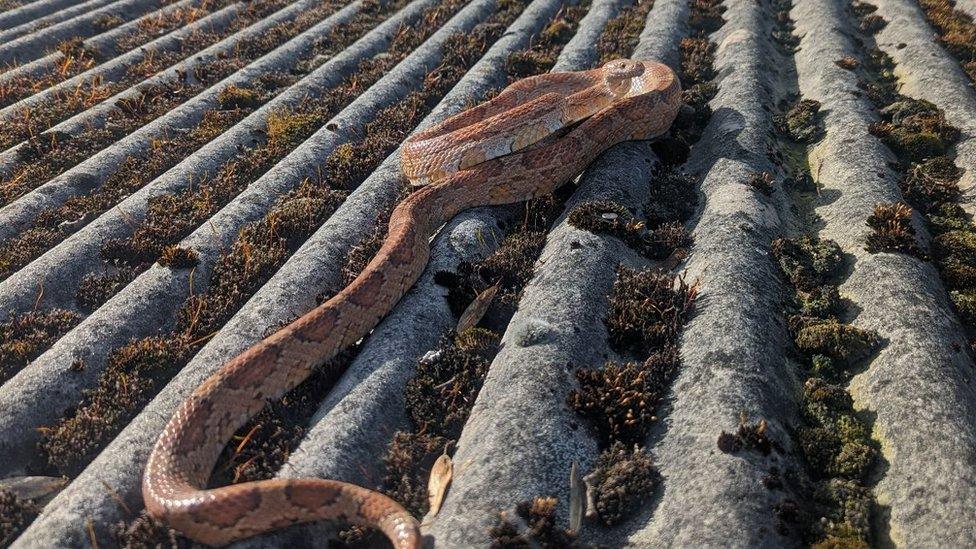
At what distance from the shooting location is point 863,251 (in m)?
9.05

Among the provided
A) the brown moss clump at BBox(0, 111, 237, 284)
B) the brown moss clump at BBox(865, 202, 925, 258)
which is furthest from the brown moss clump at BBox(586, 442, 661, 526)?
the brown moss clump at BBox(0, 111, 237, 284)

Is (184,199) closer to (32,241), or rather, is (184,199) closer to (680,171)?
(32,241)

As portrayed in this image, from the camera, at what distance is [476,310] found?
8.82m

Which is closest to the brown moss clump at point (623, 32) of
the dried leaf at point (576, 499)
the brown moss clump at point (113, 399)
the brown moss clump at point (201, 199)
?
the brown moss clump at point (201, 199)

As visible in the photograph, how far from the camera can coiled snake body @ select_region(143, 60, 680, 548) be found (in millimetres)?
6641

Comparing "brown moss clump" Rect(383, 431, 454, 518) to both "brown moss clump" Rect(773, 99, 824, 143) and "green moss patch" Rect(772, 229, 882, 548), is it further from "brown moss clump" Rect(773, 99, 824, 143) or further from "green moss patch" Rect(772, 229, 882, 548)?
"brown moss clump" Rect(773, 99, 824, 143)

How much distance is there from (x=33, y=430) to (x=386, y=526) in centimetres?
445

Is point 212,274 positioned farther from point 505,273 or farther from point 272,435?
point 505,273

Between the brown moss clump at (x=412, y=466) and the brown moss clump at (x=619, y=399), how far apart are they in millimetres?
1524

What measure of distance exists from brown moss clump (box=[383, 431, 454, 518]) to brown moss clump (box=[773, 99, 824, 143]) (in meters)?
8.93

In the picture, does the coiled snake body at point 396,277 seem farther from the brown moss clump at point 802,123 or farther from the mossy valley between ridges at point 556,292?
the brown moss clump at point 802,123

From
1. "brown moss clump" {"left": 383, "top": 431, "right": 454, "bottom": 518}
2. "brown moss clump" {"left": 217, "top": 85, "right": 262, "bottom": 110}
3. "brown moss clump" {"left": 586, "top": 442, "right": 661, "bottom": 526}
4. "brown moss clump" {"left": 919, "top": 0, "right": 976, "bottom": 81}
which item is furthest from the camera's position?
"brown moss clump" {"left": 217, "top": 85, "right": 262, "bottom": 110}

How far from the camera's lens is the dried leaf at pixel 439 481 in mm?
6652

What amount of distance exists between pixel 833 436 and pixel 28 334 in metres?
9.87
